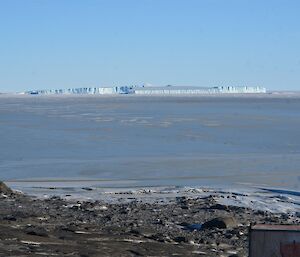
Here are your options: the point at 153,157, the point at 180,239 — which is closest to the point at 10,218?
the point at 180,239

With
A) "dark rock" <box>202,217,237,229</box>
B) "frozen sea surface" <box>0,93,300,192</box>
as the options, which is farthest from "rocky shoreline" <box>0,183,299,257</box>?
"frozen sea surface" <box>0,93,300,192</box>

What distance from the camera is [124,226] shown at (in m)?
9.58

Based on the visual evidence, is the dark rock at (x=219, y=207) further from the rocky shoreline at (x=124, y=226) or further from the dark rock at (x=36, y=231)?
the dark rock at (x=36, y=231)

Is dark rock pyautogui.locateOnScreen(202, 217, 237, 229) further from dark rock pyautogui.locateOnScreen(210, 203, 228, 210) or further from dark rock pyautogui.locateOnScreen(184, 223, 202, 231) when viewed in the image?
dark rock pyautogui.locateOnScreen(210, 203, 228, 210)

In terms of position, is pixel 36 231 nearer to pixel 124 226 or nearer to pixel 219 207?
pixel 124 226

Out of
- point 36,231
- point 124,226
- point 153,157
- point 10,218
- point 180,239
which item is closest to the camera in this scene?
point 36,231

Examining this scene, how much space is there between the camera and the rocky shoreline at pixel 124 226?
7.63 m

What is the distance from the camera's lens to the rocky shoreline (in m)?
7.63

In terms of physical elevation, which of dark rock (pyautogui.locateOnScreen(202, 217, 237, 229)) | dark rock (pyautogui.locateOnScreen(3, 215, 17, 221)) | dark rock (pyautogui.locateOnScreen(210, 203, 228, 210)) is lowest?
dark rock (pyautogui.locateOnScreen(210, 203, 228, 210))

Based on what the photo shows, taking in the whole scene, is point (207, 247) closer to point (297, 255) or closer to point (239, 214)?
point (239, 214)

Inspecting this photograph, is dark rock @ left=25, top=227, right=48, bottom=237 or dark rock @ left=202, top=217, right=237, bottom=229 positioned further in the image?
dark rock @ left=202, top=217, right=237, bottom=229

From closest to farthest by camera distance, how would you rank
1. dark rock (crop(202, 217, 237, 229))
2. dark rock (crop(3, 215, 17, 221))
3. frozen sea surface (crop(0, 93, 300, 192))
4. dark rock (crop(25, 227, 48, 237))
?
dark rock (crop(25, 227, 48, 237))
dark rock (crop(3, 215, 17, 221))
dark rock (crop(202, 217, 237, 229))
frozen sea surface (crop(0, 93, 300, 192))

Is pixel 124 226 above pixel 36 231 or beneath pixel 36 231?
beneath

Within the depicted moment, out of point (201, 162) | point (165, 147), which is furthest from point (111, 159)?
point (165, 147)
